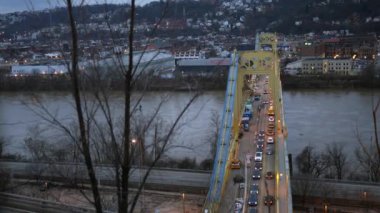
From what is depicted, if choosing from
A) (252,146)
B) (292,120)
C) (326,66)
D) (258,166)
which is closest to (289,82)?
(326,66)

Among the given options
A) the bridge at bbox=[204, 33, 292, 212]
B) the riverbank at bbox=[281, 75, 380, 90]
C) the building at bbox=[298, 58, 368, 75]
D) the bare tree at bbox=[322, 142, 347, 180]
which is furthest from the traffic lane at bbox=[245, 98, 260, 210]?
the building at bbox=[298, 58, 368, 75]

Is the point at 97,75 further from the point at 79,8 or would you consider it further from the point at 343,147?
the point at 343,147

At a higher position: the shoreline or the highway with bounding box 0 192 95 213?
the highway with bounding box 0 192 95 213

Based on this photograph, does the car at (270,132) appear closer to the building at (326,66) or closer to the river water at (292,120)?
the river water at (292,120)

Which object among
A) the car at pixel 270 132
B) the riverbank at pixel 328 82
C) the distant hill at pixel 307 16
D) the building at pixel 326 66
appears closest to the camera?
the car at pixel 270 132

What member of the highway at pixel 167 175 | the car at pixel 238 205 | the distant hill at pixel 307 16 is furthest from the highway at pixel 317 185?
the distant hill at pixel 307 16

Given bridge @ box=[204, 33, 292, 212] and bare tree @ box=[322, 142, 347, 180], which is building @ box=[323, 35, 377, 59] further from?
bare tree @ box=[322, 142, 347, 180]

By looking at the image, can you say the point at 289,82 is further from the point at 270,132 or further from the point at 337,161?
the point at 270,132
